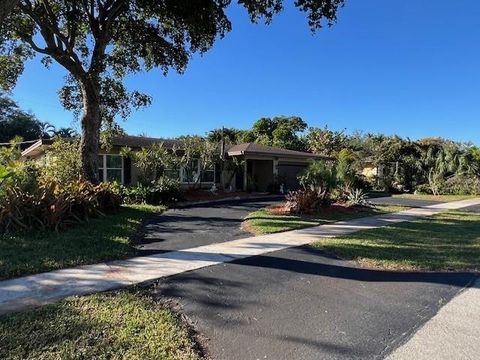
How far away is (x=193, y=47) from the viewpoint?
16.2 meters

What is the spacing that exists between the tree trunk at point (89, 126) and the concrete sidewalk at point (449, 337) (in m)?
12.7

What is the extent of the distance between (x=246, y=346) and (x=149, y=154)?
1543cm

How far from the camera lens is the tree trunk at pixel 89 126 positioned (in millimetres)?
14801

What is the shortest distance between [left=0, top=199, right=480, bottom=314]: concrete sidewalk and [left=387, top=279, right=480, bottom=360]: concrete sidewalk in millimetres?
3505

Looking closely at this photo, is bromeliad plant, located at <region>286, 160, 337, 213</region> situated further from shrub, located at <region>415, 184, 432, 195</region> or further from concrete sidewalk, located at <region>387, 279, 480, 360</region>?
shrub, located at <region>415, 184, 432, 195</region>

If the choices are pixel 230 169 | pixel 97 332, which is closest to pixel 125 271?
pixel 97 332

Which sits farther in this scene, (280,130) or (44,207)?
(280,130)

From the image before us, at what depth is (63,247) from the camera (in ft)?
25.1

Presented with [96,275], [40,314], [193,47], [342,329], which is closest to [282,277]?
[342,329]

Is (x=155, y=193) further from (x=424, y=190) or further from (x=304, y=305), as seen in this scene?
(x=424, y=190)

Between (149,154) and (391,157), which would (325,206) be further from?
(391,157)

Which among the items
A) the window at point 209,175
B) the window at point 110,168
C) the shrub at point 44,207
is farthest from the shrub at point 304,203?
the window at point 110,168

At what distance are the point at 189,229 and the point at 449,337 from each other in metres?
7.47

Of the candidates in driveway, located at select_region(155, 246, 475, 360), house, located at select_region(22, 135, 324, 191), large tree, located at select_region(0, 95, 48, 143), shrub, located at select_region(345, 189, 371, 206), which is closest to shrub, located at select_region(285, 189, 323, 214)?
shrub, located at select_region(345, 189, 371, 206)
